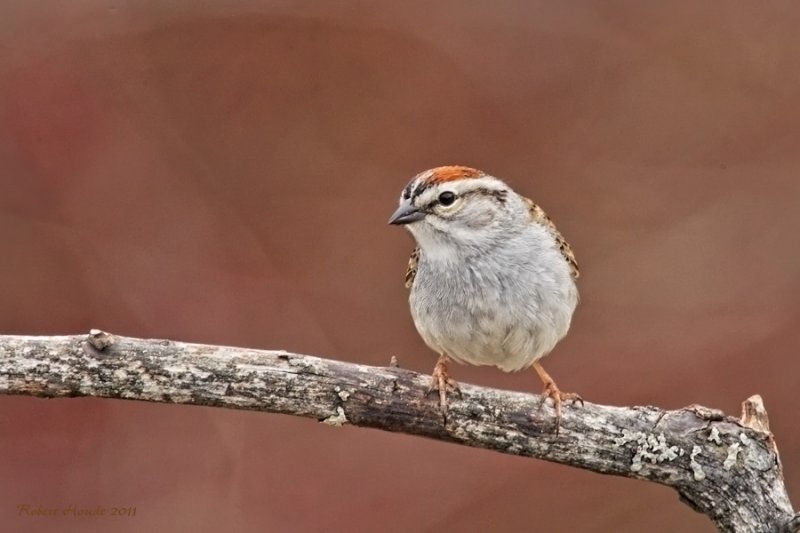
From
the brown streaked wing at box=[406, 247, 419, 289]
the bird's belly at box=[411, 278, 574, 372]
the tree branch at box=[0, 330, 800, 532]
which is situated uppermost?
the brown streaked wing at box=[406, 247, 419, 289]

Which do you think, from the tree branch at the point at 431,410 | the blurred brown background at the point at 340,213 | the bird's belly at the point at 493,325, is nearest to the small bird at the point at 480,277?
the bird's belly at the point at 493,325

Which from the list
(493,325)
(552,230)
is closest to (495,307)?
(493,325)

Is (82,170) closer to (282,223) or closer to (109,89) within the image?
(109,89)

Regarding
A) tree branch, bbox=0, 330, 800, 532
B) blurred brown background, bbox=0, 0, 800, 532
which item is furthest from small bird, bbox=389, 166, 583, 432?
blurred brown background, bbox=0, 0, 800, 532

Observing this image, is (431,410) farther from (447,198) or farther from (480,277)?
(447,198)

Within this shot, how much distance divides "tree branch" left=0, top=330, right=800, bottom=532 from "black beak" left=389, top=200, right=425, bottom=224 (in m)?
0.78

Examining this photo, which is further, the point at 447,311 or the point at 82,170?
the point at 82,170

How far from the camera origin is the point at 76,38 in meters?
7.08

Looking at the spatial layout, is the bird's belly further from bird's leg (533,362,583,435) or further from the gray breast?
bird's leg (533,362,583,435)

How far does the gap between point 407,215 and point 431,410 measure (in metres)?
0.99

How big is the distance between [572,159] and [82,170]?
10.5ft

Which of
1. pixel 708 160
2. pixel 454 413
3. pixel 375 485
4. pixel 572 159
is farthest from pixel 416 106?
pixel 454 413

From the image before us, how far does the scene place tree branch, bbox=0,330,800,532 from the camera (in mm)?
4027

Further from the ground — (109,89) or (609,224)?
(109,89)
